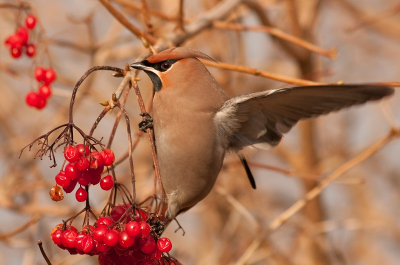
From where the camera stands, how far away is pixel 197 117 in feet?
8.98

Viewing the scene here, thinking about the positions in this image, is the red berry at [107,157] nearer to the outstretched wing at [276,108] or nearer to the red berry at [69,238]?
the red berry at [69,238]

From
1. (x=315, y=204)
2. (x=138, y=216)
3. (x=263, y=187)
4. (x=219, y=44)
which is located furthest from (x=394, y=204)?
(x=138, y=216)

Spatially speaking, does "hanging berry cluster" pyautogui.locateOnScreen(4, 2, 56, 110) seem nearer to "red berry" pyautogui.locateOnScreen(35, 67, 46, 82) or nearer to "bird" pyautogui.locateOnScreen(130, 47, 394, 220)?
"red berry" pyautogui.locateOnScreen(35, 67, 46, 82)

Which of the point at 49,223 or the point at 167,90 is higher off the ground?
the point at 167,90

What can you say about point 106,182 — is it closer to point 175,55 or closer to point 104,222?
point 104,222

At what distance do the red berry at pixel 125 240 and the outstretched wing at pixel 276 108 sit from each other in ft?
3.01

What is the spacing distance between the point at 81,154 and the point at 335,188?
16.9 ft

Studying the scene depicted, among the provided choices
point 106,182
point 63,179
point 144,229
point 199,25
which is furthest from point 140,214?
point 199,25

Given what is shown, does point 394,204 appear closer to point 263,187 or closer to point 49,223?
point 263,187

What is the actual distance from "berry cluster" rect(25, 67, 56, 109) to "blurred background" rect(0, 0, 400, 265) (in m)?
0.17

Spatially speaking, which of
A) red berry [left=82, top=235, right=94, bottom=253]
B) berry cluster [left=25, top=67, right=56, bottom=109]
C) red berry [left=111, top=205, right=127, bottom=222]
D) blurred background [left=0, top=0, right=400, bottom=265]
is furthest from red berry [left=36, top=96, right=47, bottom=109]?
red berry [left=82, top=235, right=94, bottom=253]

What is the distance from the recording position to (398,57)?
6.30 m

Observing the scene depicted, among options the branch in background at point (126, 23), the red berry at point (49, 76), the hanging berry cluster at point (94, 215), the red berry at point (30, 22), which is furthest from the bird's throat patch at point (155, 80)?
the red berry at point (30, 22)

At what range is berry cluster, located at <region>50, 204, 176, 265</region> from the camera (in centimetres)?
189
